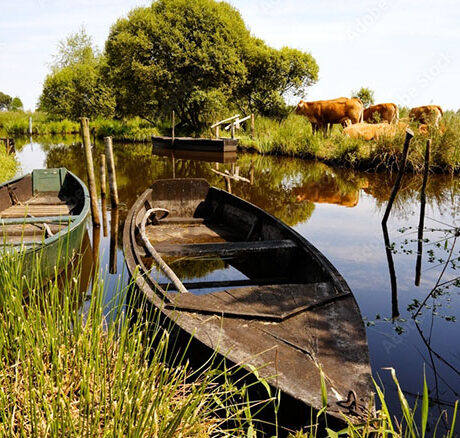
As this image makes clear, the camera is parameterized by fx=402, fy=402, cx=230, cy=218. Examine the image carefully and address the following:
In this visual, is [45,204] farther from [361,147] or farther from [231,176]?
[361,147]

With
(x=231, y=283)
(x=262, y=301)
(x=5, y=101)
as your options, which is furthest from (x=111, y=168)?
(x=5, y=101)

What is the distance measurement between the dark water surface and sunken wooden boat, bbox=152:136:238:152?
233 cm

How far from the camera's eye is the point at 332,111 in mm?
23328

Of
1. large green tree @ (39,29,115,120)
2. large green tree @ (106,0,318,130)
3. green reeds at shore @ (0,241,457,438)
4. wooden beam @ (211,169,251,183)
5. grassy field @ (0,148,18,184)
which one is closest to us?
green reeds at shore @ (0,241,457,438)

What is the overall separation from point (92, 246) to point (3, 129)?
39.8 metres

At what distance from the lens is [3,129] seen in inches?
1613

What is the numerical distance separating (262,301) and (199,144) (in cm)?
2087

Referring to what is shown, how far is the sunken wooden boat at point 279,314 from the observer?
2.72 meters

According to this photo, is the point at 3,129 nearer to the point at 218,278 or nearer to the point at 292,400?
the point at 218,278

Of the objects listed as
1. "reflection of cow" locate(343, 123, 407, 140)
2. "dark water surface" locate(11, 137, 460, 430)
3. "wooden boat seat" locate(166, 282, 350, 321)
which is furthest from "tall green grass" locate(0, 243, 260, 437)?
"reflection of cow" locate(343, 123, 407, 140)

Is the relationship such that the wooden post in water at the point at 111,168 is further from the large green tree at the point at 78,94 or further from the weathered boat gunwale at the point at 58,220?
the large green tree at the point at 78,94

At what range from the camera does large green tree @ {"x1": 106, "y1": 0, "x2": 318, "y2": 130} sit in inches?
1121

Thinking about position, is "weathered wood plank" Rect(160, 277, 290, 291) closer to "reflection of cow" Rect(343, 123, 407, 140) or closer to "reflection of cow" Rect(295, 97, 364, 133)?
"reflection of cow" Rect(343, 123, 407, 140)

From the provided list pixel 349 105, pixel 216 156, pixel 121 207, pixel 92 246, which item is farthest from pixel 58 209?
pixel 349 105
